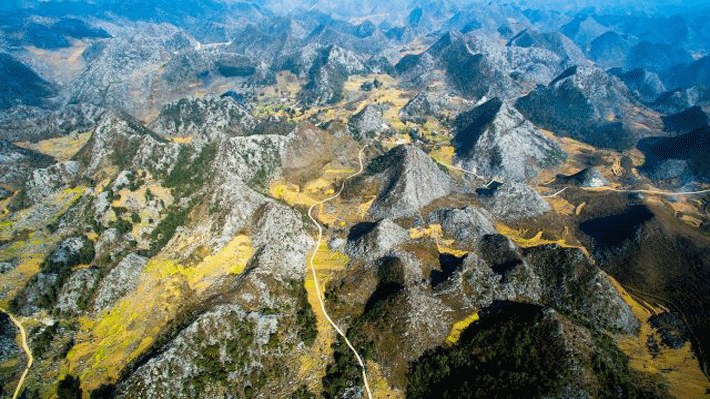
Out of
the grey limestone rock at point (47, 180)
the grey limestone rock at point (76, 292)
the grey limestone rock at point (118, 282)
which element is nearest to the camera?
the grey limestone rock at point (76, 292)

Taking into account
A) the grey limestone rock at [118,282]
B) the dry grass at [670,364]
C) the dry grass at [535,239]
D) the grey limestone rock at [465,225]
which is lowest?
the dry grass at [535,239]

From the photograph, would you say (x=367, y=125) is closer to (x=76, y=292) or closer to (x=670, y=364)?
(x=76, y=292)

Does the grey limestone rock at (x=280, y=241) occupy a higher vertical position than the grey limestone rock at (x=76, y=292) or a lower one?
lower

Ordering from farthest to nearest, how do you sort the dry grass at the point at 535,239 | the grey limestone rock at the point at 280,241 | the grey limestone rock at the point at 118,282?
the dry grass at the point at 535,239 < the grey limestone rock at the point at 280,241 < the grey limestone rock at the point at 118,282

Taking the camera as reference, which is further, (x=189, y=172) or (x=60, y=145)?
(x=60, y=145)

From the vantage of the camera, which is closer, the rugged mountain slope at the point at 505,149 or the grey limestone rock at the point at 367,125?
the rugged mountain slope at the point at 505,149

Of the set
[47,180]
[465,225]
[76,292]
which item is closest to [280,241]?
[76,292]

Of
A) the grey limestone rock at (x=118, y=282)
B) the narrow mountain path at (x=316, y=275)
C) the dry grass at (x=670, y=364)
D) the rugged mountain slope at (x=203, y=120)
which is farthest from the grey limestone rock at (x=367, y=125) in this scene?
the dry grass at (x=670, y=364)

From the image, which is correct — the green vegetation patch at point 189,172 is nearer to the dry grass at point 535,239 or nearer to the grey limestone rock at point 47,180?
the grey limestone rock at point 47,180

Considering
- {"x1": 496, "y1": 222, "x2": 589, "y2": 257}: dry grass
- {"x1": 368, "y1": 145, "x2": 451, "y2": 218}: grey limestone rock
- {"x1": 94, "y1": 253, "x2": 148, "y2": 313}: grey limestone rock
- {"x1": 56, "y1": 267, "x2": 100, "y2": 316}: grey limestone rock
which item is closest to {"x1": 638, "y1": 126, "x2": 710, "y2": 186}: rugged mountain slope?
{"x1": 496, "y1": 222, "x2": 589, "y2": 257}: dry grass
